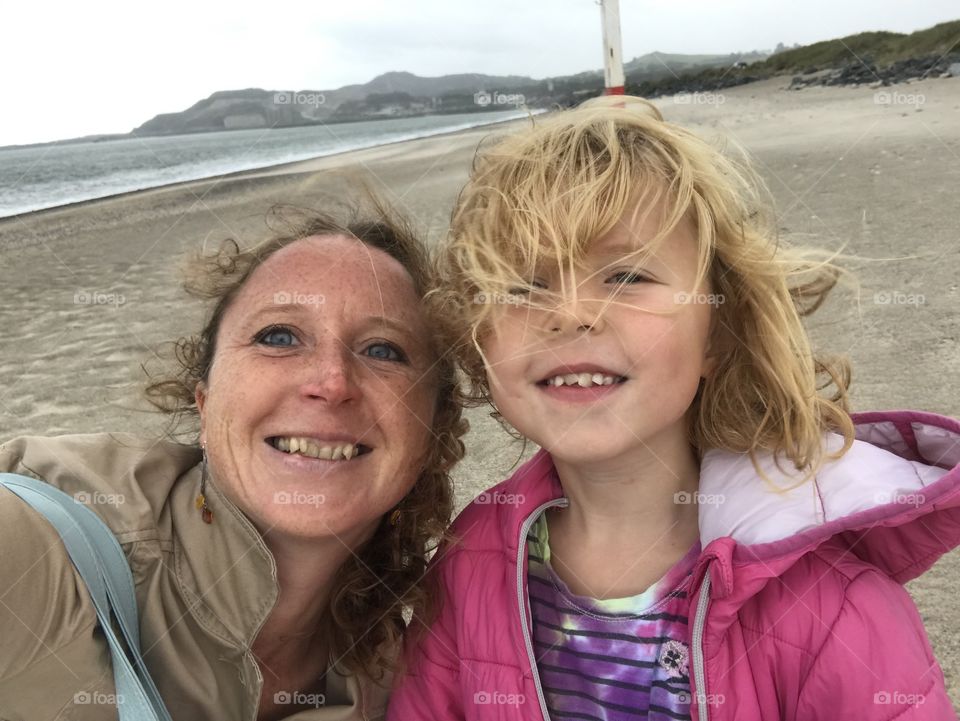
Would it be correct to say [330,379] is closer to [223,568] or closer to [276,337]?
[276,337]

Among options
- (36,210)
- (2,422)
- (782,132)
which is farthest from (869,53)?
(2,422)

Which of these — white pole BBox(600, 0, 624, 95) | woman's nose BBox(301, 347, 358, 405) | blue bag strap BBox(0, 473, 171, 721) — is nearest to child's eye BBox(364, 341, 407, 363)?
woman's nose BBox(301, 347, 358, 405)

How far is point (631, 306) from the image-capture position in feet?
5.19

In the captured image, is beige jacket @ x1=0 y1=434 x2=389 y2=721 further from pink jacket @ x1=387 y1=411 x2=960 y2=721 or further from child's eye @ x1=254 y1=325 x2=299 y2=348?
pink jacket @ x1=387 y1=411 x2=960 y2=721

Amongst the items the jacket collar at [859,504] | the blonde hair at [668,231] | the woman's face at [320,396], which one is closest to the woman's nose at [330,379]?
the woman's face at [320,396]

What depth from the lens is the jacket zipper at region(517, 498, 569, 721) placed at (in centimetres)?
A: 167

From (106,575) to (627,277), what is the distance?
4.02 ft

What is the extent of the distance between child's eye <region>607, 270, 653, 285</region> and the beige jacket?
1021 millimetres

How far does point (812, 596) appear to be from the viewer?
1473mm

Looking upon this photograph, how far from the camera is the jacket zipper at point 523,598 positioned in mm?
1672

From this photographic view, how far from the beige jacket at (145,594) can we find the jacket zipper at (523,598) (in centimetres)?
56

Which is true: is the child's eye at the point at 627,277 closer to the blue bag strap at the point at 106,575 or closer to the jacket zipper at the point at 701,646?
the jacket zipper at the point at 701,646

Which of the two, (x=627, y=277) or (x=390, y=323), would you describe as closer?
(x=627, y=277)

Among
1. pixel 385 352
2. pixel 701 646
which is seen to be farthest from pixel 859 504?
pixel 385 352
